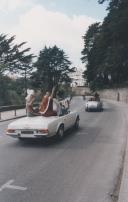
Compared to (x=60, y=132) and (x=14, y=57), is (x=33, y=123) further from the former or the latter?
(x=14, y=57)

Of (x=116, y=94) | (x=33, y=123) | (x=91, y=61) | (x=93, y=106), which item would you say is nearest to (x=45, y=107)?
(x=33, y=123)

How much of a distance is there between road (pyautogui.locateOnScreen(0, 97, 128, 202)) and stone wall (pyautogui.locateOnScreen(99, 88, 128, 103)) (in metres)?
52.5

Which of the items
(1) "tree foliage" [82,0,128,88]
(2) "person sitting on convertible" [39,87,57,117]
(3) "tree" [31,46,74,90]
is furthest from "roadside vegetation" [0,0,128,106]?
(2) "person sitting on convertible" [39,87,57,117]

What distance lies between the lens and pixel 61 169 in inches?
353

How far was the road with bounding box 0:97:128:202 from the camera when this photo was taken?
22.8ft

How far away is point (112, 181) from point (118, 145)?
4977 millimetres

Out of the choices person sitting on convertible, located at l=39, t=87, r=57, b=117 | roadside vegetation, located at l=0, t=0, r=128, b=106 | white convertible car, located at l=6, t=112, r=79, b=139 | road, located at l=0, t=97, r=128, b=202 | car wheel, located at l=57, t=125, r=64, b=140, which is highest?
roadside vegetation, located at l=0, t=0, r=128, b=106

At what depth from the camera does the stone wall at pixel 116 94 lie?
66600 millimetres

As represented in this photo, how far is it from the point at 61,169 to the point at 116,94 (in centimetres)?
7035

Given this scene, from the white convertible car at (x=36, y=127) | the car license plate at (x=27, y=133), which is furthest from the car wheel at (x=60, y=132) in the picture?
the car license plate at (x=27, y=133)

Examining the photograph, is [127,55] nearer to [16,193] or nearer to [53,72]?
[16,193]

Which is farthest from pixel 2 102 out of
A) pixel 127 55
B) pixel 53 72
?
pixel 53 72

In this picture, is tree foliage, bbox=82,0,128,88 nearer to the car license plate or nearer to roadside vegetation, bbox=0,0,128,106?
roadside vegetation, bbox=0,0,128,106

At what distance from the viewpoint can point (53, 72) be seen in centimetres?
10944
